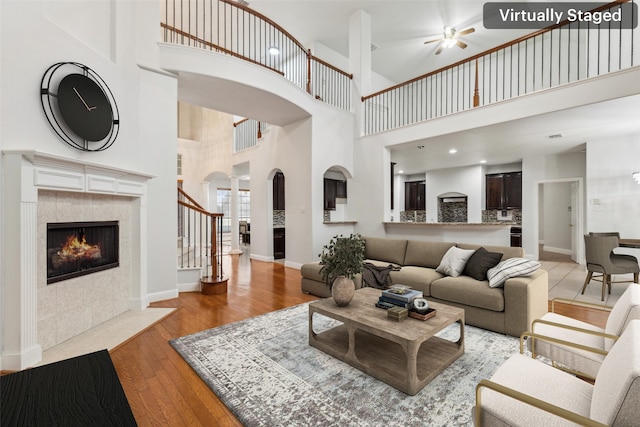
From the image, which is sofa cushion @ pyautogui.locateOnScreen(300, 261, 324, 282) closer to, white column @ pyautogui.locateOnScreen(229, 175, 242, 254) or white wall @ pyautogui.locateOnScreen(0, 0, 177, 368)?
white wall @ pyautogui.locateOnScreen(0, 0, 177, 368)

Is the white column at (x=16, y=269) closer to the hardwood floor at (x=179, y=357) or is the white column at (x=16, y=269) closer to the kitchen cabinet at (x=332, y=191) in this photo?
the hardwood floor at (x=179, y=357)

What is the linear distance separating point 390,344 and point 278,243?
5.40 m

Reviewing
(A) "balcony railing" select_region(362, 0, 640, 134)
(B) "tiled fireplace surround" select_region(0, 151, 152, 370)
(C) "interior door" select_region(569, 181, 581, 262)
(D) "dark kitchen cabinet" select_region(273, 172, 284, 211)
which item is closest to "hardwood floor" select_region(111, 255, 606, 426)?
Result: (B) "tiled fireplace surround" select_region(0, 151, 152, 370)

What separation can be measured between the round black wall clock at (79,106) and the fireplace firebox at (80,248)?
841 mm

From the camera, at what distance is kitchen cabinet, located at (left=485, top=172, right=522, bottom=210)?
8.08m

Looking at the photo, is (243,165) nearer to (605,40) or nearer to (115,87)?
(115,87)

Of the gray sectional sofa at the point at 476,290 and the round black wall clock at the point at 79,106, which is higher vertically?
the round black wall clock at the point at 79,106

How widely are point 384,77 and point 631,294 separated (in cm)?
934

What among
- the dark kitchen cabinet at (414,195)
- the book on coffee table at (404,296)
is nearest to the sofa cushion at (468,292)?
the book on coffee table at (404,296)

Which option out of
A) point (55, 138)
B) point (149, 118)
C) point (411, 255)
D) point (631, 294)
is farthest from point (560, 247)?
point (55, 138)

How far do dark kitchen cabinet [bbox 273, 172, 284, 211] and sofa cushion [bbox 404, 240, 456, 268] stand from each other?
449 cm

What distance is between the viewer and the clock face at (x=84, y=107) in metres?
2.76

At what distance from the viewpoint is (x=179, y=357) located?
2537 millimetres

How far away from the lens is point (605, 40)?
4941mm
